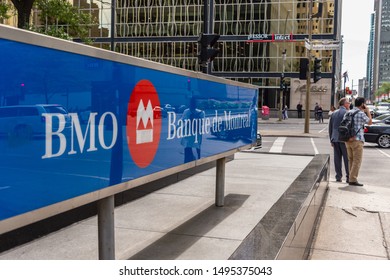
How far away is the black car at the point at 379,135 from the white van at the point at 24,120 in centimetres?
1901

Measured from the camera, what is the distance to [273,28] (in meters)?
50.1

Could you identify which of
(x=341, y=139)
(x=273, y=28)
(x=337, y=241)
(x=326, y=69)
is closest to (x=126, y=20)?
(x=273, y=28)

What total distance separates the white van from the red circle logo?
837 mm

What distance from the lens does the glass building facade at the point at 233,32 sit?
49.3 m

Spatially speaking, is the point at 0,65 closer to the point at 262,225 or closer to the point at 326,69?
the point at 262,225

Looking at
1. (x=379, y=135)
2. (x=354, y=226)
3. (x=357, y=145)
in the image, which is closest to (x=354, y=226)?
(x=354, y=226)

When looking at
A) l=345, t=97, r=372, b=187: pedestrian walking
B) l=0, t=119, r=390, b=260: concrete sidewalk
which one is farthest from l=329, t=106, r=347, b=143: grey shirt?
l=0, t=119, r=390, b=260: concrete sidewalk

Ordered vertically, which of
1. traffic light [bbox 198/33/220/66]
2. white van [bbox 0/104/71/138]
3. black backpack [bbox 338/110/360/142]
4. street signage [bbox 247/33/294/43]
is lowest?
black backpack [bbox 338/110/360/142]

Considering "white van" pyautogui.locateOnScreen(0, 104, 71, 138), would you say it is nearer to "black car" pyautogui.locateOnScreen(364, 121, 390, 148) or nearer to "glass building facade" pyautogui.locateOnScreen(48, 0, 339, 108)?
"black car" pyautogui.locateOnScreen(364, 121, 390, 148)

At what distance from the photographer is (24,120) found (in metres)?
2.21

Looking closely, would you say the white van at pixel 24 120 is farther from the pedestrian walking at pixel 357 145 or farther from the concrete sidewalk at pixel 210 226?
the pedestrian walking at pixel 357 145

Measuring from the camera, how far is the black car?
19.4 metres

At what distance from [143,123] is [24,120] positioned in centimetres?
125

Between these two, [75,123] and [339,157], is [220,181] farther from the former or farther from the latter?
[339,157]
